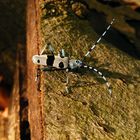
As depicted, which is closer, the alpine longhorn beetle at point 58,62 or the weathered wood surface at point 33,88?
the weathered wood surface at point 33,88

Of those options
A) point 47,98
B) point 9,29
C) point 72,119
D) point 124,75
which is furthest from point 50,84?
point 9,29

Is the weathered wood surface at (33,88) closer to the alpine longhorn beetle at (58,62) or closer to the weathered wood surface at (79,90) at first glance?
the weathered wood surface at (79,90)

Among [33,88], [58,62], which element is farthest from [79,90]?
[33,88]

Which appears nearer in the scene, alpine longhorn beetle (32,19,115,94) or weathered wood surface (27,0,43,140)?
weathered wood surface (27,0,43,140)

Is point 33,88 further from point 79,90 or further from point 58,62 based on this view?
point 79,90

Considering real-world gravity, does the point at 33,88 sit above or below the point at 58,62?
below

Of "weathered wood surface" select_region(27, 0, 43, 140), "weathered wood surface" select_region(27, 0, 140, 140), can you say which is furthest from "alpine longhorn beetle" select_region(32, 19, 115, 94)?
"weathered wood surface" select_region(27, 0, 43, 140)

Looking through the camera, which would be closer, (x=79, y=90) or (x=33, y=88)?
(x=79, y=90)

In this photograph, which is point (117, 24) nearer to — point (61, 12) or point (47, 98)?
point (61, 12)

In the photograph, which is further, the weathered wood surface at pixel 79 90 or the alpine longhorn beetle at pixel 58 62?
the alpine longhorn beetle at pixel 58 62

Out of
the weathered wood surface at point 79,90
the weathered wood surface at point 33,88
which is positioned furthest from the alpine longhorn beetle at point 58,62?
the weathered wood surface at point 33,88

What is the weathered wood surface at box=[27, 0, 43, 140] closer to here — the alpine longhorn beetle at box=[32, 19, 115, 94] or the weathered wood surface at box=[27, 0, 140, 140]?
the weathered wood surface at box=[27, 0, 140, 140]
